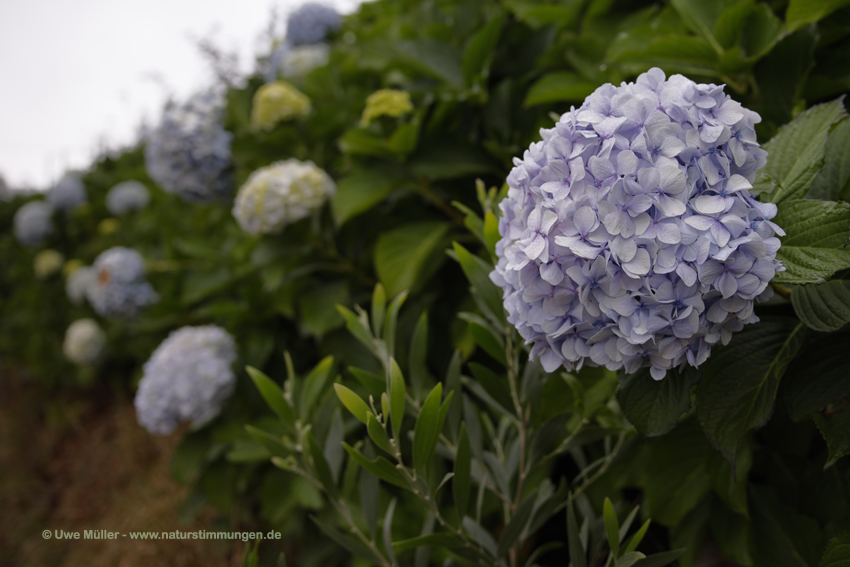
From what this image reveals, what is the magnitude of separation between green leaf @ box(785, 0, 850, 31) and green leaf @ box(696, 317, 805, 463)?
1.78ft

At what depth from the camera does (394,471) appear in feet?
2.35

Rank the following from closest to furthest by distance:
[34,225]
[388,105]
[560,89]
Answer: [560,89]
[388,105]
[34,225]

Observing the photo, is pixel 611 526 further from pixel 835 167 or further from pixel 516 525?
pixel 835 167

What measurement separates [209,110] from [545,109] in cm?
152

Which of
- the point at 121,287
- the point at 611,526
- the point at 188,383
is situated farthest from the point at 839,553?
the point at 121,287

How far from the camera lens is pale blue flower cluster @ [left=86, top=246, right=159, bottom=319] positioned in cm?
249

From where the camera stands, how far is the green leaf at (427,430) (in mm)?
692

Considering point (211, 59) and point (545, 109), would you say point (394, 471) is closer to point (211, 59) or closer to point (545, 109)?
point (545, 109)

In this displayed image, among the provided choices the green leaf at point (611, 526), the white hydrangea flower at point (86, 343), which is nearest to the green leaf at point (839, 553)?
the green leaf at point (611, 526)

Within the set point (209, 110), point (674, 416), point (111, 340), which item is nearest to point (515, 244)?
point (674, 416)

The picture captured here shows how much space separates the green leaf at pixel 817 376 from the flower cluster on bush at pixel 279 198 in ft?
3.93

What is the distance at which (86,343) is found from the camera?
3061 millimetres

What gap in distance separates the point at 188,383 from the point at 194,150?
1016 millimetres

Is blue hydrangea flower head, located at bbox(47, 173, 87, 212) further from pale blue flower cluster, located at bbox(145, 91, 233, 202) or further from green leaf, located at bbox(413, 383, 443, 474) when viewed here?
green leaf, located at bbox(413, 383, 443, 474)
